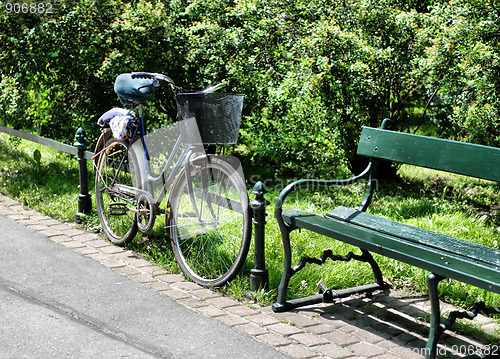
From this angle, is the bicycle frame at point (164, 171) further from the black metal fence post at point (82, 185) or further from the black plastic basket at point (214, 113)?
the black metal fence post at point (82, 185)

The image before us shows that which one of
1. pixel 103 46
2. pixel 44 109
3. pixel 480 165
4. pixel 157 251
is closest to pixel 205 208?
pixel 157 251

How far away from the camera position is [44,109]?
26.6ft

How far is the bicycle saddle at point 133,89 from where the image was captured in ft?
17.1

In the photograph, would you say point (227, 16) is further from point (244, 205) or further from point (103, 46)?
point (244, 205)

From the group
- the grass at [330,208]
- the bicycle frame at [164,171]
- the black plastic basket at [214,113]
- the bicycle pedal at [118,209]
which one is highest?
the black plastic basket at [214,113]

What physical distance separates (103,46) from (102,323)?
455 cm

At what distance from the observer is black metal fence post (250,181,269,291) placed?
164 inches

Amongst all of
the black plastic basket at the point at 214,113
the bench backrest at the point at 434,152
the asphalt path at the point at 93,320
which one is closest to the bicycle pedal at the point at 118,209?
the asphalt path at the point at 93,320

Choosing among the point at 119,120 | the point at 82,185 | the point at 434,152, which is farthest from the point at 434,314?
the point at 82,185

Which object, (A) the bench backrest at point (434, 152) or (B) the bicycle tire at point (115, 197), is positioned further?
(B) the bicycle tire at point (115, 197)

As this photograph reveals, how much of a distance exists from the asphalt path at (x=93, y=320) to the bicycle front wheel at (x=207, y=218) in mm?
462

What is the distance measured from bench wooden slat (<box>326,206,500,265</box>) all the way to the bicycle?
2.45ft

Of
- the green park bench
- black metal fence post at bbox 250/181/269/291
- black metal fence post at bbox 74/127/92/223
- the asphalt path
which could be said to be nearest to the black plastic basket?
black metal fence post at bbox 250/181/269/291

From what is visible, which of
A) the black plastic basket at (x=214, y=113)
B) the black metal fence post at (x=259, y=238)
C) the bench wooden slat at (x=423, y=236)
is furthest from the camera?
the black plastic basket at (x=214, y=113)
